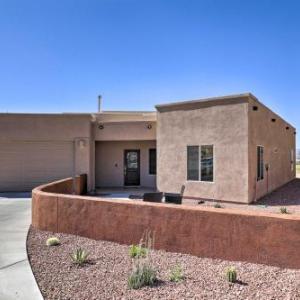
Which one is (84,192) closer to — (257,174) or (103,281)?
(257,174)

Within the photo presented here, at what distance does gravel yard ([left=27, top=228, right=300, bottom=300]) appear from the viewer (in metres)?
5.07

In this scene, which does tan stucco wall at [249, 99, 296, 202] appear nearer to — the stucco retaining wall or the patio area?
the patio area

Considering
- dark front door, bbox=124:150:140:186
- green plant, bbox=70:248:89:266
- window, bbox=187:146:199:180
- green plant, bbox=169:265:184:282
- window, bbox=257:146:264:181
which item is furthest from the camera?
Result: dark front door, bbox=124:150:140:186

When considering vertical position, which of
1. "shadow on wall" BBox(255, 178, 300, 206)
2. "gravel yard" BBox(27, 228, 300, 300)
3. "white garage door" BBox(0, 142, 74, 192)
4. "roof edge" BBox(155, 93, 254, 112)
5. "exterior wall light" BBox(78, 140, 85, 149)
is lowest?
"shadow on wall" BBox(255, 178, 300, 206)

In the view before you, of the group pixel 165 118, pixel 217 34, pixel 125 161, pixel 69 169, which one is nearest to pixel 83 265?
pixel 217 34

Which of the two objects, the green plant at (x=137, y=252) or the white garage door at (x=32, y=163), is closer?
the green plant at (x=137, y=252)

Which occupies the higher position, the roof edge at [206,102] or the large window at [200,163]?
the roof edge at [206,102]

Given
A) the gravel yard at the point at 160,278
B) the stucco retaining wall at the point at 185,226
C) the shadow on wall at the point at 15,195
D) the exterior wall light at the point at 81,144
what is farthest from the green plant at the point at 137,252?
the exterior wall light at the point at 81,144

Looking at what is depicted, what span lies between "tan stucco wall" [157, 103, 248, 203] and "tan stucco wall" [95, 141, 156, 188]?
13.4ft

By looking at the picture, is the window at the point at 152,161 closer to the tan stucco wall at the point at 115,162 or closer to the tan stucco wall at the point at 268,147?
the tan stucco wall at the point at 115,162

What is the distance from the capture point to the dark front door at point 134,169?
21.8 meters

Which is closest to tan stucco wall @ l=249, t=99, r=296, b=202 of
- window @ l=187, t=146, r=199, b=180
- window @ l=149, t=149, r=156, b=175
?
window @ l=187, t=146, r=199, b=180

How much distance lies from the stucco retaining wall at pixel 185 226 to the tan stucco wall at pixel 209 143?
8341 mm

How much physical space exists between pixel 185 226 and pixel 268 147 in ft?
43.9
